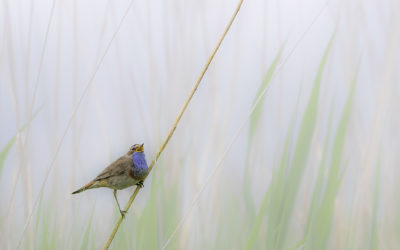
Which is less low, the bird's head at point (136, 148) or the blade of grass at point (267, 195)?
the bird's head at point (136, 148)

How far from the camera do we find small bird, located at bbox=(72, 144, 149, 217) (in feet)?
5.19

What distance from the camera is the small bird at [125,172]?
5.19 feet

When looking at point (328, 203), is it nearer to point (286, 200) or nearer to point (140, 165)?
point (286, 200)

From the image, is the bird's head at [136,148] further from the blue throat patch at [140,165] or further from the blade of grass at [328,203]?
the blade of grass at [328,203]

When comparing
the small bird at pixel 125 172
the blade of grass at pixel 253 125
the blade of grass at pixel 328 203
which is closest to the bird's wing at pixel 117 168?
the small bird at pixel 125 172

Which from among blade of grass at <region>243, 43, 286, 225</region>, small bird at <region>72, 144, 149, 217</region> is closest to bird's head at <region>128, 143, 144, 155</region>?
small bird at <region>72, 144, 149, 217</region>

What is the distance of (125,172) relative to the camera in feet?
5.30

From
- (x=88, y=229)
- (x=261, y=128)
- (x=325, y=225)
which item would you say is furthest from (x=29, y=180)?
(x=325, y=225)

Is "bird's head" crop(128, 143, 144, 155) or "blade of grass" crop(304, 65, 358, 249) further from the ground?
"bird's head" crop(128, 143, 144, 155)

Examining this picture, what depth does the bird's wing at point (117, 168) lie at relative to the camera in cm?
161

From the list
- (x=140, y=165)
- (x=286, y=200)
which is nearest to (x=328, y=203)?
(x=286, y=200)

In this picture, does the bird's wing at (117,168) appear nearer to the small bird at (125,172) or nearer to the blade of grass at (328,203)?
the small bird at (125,172)

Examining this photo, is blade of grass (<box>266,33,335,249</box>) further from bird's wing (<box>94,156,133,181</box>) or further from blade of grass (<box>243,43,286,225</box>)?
bird's wing (<box>94,156,133,181</box>)

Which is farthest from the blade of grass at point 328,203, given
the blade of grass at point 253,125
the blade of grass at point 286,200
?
the blade of grass at point 253,125
